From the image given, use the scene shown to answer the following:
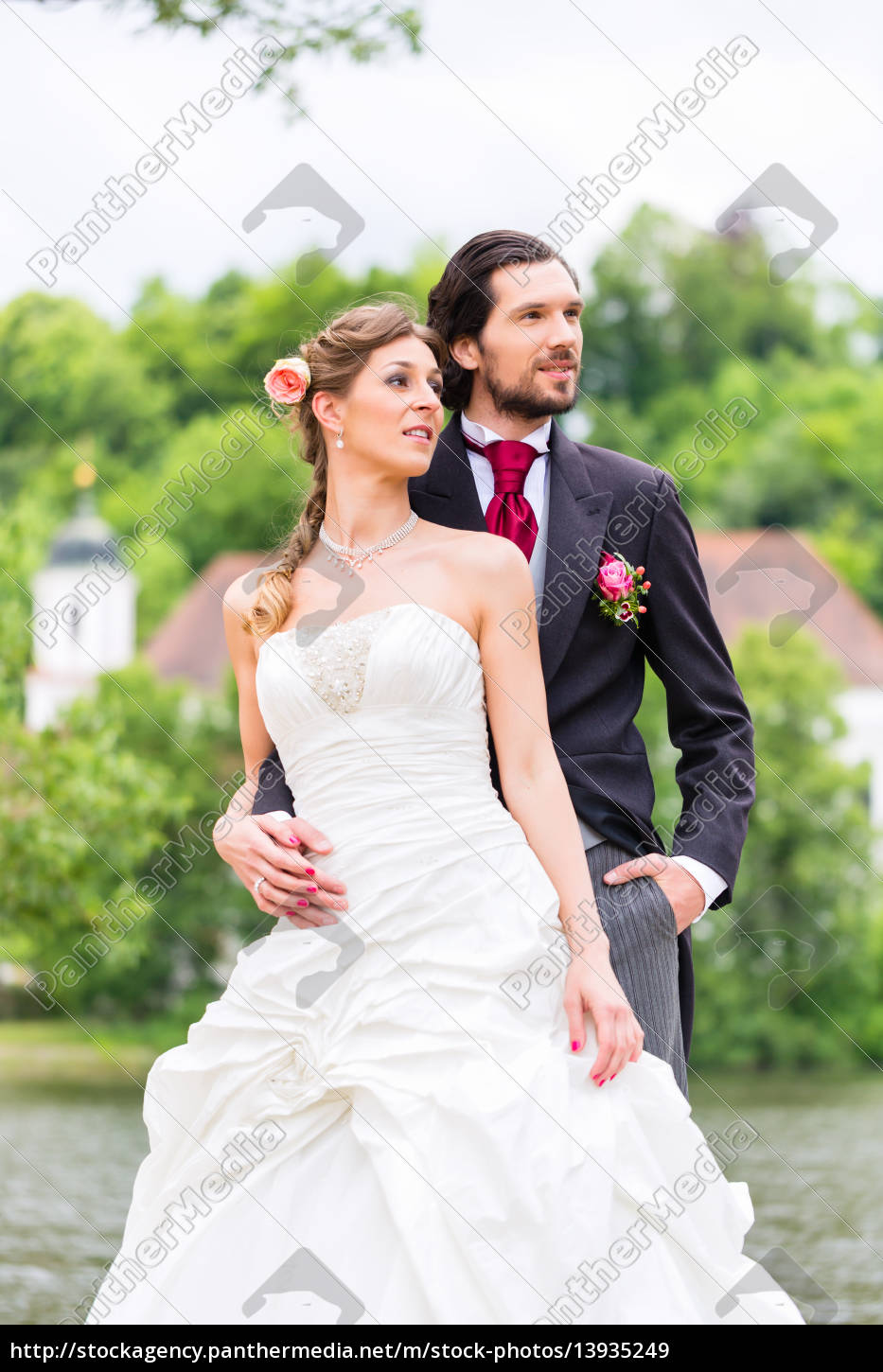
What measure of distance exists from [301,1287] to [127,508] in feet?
152

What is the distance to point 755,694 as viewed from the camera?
3272 cm

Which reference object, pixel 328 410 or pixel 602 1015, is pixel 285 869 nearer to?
pixel 602 1015

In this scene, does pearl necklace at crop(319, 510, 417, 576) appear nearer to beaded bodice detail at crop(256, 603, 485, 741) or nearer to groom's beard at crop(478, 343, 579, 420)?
beaded bodice detail at crop(256, 603, 485, 741)

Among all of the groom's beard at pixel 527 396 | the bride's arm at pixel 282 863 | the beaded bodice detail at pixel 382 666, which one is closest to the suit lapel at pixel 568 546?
the groom's beard at pixel 527 396

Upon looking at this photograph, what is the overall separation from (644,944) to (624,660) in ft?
2.30

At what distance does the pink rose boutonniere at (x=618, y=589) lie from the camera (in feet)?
13.2

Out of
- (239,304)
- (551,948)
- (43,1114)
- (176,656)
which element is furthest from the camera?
(239,304)

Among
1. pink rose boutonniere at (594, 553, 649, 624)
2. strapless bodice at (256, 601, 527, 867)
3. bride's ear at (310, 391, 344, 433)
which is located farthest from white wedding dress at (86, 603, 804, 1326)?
bride's ear at (310, 391, 344, 433)

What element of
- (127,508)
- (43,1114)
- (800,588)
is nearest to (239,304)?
(127,508)

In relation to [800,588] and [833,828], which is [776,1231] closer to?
[833,828]

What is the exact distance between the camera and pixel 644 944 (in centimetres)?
388

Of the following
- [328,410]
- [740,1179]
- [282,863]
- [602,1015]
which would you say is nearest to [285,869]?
[282,863]

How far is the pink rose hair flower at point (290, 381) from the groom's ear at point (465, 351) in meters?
0.38

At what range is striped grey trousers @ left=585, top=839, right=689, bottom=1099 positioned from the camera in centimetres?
386
